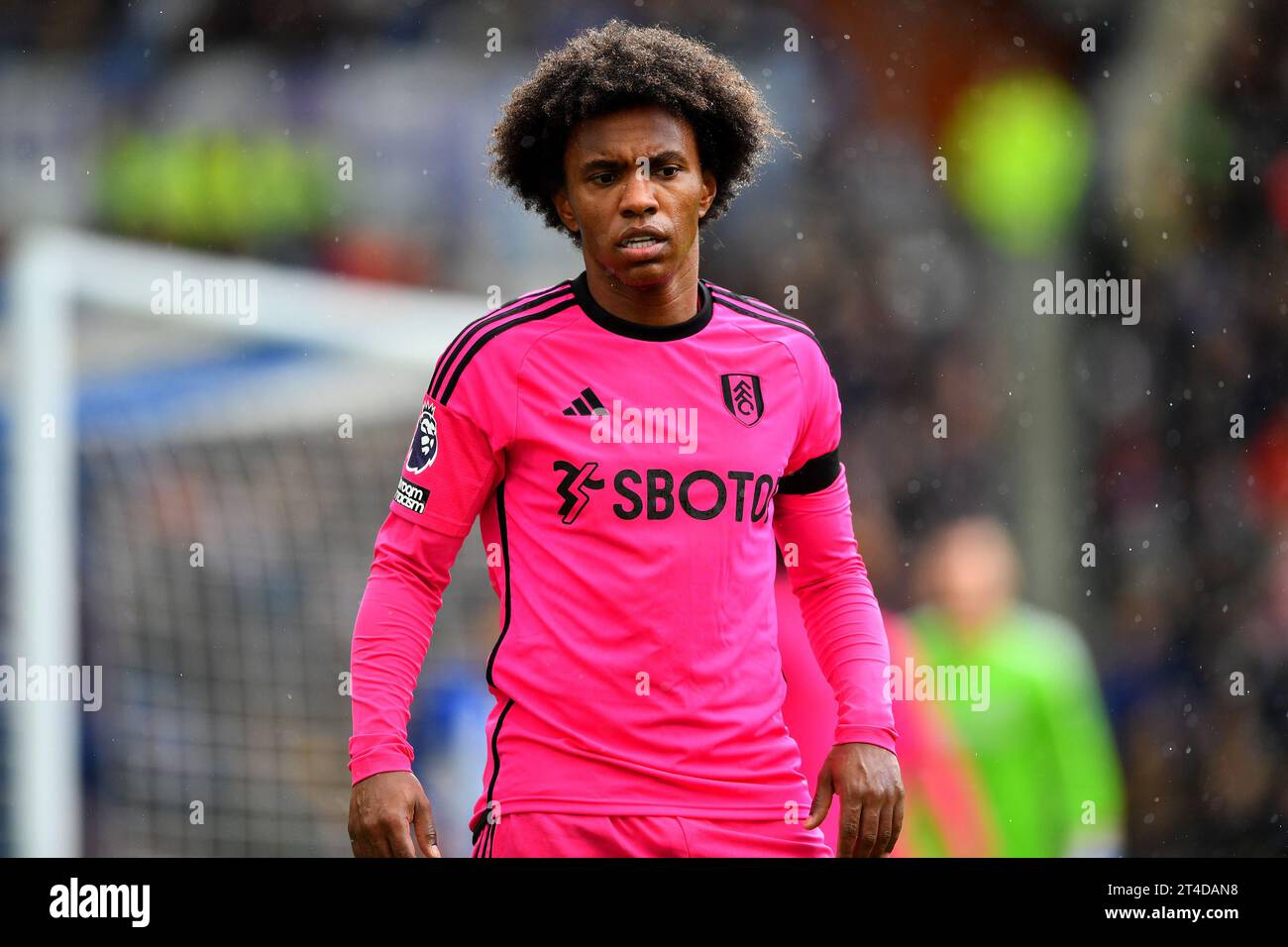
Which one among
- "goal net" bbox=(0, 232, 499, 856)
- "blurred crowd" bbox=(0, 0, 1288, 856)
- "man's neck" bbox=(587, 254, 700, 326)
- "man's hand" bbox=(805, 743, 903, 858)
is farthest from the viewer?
"blurred crowd" bbox=(0, 0, 1288, 856)

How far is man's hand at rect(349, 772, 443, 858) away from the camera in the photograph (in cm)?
249

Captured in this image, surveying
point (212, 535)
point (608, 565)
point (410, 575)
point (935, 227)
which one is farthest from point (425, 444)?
point (935, 227)

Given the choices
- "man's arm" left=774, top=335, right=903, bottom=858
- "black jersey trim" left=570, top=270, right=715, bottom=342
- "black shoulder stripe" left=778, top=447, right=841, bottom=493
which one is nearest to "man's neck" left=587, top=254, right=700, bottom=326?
"black jersey trim" left=570, top=270, right=715, bottom=342

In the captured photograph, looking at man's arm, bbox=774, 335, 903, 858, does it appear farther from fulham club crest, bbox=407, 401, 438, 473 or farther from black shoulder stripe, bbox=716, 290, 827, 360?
fulham club crest, bbox=407, 401, 438, 473

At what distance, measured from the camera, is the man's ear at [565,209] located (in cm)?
285

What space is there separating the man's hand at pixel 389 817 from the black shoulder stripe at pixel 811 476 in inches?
30.4

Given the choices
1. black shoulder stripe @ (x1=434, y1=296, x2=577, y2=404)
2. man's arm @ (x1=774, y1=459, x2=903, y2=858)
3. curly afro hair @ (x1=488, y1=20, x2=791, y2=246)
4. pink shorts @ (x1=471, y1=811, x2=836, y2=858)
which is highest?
curly afro hair @ (x1=488, y1=20, x2=791, y2=246)

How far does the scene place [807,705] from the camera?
4109 millimetres

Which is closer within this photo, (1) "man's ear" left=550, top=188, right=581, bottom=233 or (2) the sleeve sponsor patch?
(2) the sleeve sponsor patch

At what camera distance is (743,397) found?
2.72 metres

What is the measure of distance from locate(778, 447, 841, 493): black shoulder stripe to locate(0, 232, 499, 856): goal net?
3208 mm

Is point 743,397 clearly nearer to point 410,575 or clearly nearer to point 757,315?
point 757,315

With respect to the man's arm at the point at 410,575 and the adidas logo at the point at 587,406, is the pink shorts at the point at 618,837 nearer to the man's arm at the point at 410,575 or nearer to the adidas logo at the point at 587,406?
the man's arm at the point at 410,575

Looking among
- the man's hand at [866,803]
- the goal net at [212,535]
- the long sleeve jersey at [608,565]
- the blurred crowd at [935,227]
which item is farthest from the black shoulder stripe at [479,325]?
the blurred crowd at [935,227]
